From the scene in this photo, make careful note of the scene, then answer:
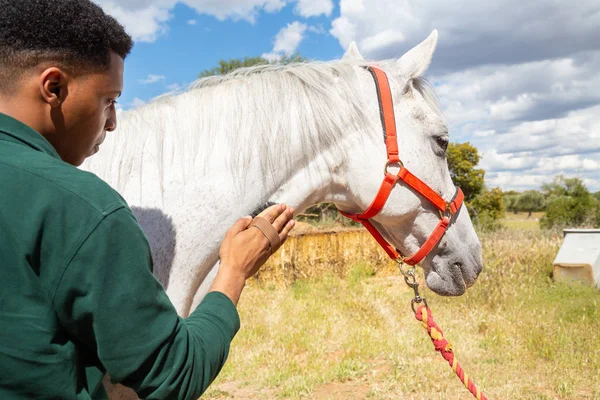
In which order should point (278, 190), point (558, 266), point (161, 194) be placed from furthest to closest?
point (558, 266)
point (278, 190)
point (161, 194)

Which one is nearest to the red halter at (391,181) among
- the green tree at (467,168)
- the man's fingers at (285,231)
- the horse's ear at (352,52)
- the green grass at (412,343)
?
the horse's ear at (352,52)

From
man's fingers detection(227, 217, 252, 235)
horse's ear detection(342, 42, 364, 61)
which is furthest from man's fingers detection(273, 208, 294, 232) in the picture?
horse's ear detection(342, 42, 364, 61)

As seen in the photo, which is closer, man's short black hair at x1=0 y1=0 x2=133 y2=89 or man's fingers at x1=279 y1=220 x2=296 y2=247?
man's short black hair at x1=0 y1=0 x2=133 y2=89

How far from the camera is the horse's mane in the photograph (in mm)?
1993

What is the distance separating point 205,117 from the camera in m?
2.03

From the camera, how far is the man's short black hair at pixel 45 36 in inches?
40.3

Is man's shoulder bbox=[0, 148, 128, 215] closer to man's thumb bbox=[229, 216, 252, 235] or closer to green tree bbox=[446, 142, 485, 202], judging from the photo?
man's thumb bbox=[229, 216, 252, 235]

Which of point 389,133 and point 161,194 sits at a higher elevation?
point 389,133

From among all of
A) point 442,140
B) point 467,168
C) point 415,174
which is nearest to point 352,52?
point 442,140

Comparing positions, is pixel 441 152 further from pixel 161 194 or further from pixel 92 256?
pixel 92 256

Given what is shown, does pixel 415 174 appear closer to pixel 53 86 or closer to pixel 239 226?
pixel 239 226

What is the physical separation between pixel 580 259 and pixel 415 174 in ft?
28.0

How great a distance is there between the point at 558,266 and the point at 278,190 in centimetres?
909

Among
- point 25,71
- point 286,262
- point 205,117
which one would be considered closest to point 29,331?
point 25,71
